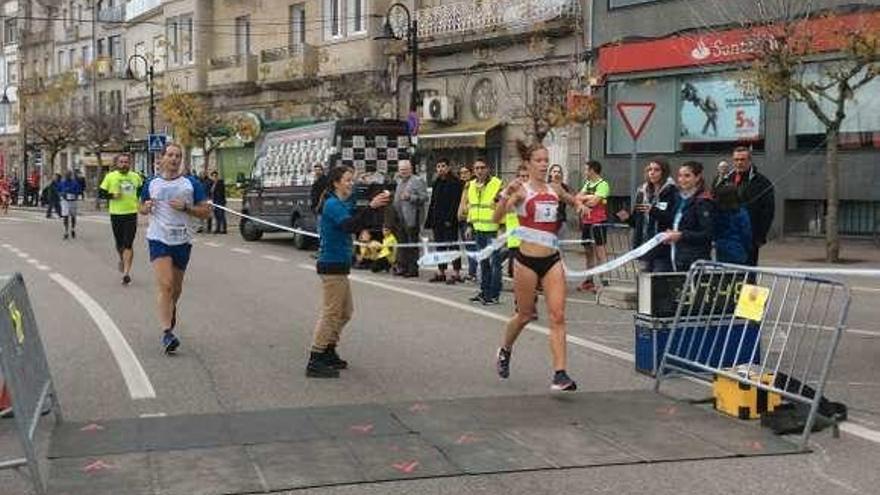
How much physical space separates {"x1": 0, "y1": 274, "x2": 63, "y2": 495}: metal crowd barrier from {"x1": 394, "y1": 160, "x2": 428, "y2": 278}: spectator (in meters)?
9.88

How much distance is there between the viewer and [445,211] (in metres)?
15.7

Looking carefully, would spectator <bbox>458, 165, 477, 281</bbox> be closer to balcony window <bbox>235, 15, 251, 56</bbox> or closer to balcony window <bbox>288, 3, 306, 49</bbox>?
balcony window <bbox>288, 3, 306, 49</bbox>

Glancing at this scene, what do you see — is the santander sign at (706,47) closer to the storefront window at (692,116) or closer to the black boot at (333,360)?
the storefront window at (692,116)

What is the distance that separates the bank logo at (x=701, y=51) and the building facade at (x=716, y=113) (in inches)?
1.0

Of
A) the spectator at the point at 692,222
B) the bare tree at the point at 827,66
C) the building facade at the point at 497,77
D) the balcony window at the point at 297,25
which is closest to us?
the spectator at the point at 692,222

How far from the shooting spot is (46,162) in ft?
238

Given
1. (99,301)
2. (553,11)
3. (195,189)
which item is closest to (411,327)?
(195,189)

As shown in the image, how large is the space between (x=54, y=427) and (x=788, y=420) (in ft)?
15.1

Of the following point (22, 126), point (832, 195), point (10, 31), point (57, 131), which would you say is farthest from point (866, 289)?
point (10, 31)

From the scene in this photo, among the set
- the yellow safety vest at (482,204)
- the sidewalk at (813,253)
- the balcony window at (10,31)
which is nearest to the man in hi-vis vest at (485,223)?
the yellow safety vest at (482,204)

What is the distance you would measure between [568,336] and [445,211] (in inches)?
216

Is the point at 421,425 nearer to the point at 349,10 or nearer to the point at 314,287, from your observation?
the point at 314,287

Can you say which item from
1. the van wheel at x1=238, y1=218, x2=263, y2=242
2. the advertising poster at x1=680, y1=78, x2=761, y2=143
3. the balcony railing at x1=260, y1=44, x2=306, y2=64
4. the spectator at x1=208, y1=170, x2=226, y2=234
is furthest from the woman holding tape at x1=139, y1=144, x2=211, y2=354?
the balcony railing at x1=260, y1=44, x2=306, y2=64

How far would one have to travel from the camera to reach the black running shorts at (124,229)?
15.2 m
